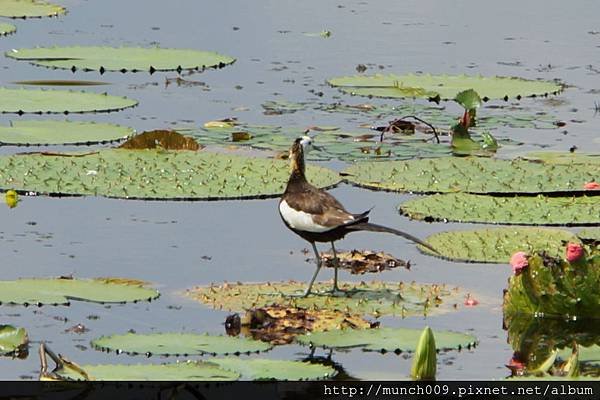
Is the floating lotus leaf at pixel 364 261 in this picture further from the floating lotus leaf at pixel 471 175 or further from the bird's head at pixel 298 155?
the floating lotus leaf at pixel 471 175

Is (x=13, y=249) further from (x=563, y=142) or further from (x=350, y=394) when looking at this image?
(x=563, y=142)

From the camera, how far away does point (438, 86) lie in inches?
555

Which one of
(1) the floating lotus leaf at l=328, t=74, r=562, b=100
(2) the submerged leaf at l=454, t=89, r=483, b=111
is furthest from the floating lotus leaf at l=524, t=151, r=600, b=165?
(1) the floating lotus leaf at l=328, t=74, r=562, b=100

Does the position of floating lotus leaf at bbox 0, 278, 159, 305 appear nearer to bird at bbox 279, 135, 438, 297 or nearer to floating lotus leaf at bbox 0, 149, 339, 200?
bird at bbox 279, 135, 438, 297

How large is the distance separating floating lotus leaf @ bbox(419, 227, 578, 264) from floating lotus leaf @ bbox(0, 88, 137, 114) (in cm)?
382

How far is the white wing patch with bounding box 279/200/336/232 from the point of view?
8445 millimetres

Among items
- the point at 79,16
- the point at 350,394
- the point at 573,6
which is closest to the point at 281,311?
the point at 350,394

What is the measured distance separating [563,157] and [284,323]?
4.19 meters

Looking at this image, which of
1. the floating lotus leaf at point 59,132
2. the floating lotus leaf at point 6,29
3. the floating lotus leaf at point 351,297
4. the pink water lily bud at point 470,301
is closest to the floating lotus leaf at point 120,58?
the floating lotus leaf at point 6,29

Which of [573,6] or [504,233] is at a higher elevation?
[573,6]

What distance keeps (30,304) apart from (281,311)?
1.12 meters

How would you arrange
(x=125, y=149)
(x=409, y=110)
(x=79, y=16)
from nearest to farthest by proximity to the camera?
(x=125, y=149) < (x=409, y=110) < (x=79, y=16)

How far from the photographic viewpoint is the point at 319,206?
8.52 meters

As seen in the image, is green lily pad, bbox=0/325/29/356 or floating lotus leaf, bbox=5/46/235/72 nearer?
green lily pad, bbox=0/325/29/356
